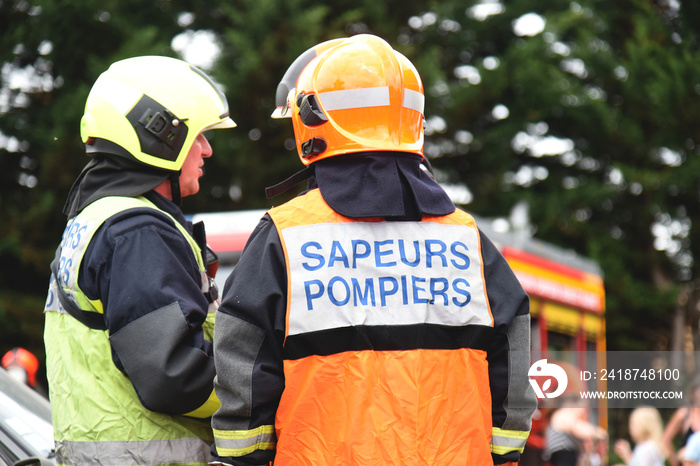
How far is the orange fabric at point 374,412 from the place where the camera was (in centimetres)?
224

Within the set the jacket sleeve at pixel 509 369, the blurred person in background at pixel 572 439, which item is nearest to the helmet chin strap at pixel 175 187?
the jacket sleeve at pixel 509 369

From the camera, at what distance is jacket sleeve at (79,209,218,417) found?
253cm

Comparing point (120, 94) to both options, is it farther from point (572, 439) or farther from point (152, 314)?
point (572, 439)

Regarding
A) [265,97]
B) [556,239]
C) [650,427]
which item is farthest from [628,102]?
[650,427]

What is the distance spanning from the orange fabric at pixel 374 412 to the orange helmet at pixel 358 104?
1.94 ft

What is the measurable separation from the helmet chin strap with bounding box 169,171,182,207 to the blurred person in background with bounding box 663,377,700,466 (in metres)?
2.32

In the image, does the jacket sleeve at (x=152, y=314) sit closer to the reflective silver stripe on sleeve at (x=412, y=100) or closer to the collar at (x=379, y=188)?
the collar at (x=379, y=188)

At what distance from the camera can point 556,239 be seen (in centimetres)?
2094

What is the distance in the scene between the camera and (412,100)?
2551 millimetres

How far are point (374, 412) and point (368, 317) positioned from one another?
0.79ft

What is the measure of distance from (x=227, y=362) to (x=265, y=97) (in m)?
15.6

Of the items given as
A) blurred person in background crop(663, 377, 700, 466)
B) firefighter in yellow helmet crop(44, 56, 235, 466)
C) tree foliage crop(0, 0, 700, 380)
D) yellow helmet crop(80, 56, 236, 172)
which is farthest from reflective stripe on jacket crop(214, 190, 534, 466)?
tree foliage crop(0, 0, 700, 380)

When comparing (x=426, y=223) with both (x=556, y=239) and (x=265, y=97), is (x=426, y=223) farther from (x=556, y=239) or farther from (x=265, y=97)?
(x=556, y=239)

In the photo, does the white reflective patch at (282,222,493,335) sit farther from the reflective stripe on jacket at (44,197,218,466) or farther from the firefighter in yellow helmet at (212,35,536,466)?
the reflective stripe on jacket at (44,197,218,466)
